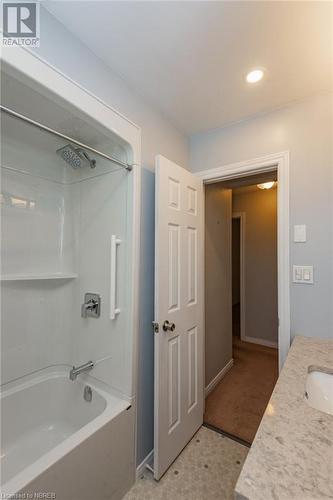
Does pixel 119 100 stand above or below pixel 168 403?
above

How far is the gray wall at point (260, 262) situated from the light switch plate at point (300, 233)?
2.13 metres

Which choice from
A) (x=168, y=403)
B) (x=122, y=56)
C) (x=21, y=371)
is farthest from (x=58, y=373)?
(x=122, y=56)

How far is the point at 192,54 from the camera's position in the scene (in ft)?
4.09

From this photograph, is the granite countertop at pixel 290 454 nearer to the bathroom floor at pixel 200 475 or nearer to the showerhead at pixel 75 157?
the bathroom floor at pixel 200 475

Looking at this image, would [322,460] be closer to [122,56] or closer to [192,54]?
[192,54]

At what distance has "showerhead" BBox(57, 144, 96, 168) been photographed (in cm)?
161

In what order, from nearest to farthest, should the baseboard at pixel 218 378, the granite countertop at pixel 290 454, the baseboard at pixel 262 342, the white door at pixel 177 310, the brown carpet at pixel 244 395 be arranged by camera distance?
the granite countertop at pixel 290 454
the white door at pixel 177 310
the brown carpet at pixel 244 395
the baseboard at pixel 218 378
the baseboard at pixel 262 342

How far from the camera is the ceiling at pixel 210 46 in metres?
1.03

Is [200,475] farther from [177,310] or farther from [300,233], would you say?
[300,233]

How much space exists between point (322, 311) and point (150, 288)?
3.76 feet

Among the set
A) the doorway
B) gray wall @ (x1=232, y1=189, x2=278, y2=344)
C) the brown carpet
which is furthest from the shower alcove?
gray wall @ (x1=232, y1=189, x2=278, y2=344)

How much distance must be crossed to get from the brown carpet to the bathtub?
91cm

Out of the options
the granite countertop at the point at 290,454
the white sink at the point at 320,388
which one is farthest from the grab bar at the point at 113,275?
the white sink at the point at 320,388

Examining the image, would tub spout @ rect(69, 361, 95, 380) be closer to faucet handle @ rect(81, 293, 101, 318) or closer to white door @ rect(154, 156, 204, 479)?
faucet handle @ rect(81, 293, 101, 318)
